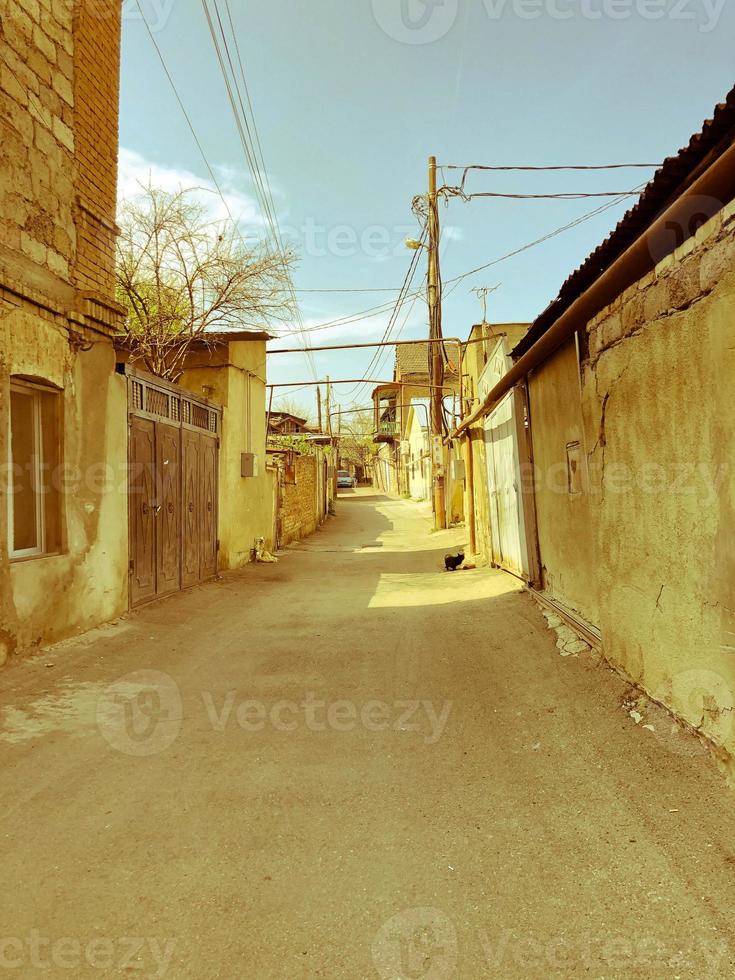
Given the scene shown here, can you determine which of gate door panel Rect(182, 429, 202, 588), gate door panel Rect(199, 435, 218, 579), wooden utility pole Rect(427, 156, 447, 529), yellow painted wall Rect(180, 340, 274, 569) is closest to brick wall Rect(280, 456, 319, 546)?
yellow painted wall Rect(180, 340, 274, 569)

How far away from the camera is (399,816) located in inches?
112

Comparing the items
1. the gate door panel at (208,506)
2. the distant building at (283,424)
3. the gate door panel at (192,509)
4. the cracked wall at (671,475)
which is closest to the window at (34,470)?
the gate door panel at (192,509)

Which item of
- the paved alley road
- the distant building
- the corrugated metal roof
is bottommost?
the paved alley road

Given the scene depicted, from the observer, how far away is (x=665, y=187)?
319 centimetres

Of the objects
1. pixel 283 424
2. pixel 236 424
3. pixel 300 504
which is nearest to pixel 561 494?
pixel 236 424

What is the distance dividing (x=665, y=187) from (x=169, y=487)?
6640mm

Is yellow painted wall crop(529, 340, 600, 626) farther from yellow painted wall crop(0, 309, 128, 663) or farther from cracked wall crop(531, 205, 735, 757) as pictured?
yellow painted wall crop(0, 309, 128, 663)

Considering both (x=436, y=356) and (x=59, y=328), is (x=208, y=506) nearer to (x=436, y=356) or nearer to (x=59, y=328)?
(x=59, y=328)

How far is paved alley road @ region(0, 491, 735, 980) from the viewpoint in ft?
6.63

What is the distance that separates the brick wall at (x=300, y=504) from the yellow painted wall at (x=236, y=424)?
3.18 metres

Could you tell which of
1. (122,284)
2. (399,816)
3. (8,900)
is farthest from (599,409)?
(122,284)

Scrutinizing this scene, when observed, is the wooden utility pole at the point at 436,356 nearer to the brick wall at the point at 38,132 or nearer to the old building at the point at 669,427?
the brick wall at the point at 38,132

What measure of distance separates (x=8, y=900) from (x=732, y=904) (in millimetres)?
2551

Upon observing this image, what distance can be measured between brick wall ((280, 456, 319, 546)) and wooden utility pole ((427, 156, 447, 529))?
4.02 m
